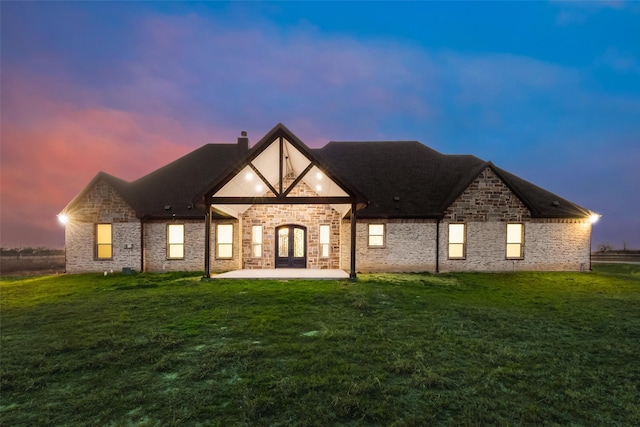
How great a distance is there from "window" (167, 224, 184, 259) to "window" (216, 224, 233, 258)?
2.00m

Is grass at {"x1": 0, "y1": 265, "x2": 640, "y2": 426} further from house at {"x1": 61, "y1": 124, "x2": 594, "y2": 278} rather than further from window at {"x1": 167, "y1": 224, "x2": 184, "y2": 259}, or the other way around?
window at {"x1": 167, "y1": 224, "x2": 184, "y2": 259}

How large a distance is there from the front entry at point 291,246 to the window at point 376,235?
366 cm

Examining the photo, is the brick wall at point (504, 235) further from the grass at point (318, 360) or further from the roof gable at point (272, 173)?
the roof gable at point (272, 173)

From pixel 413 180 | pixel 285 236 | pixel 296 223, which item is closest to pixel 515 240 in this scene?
pixel 413 180

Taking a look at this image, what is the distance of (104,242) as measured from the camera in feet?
56.5

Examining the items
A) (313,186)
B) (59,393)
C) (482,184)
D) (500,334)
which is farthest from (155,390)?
(482,184)

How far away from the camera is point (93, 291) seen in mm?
11891

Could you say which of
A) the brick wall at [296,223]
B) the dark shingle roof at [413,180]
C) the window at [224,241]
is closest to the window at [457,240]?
the dark shingle roof at [413,180]

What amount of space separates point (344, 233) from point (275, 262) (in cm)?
420

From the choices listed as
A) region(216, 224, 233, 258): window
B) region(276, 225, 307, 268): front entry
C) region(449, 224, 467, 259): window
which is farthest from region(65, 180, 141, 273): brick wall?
region(449, 224, 467, 259): window

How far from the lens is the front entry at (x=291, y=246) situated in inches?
693

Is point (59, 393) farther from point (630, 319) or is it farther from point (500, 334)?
point (630, 319)

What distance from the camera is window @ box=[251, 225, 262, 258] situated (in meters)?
17.6

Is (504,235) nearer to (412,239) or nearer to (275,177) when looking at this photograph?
(412,239)
